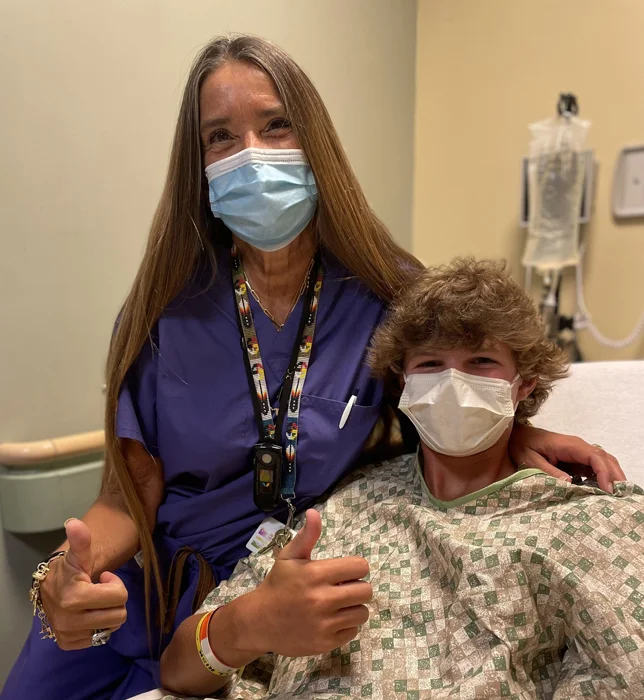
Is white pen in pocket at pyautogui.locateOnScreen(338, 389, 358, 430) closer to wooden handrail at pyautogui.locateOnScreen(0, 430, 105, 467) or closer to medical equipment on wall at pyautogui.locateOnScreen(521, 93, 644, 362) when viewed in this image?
wooden handrail at pyautogui.locateOnScreen(0, 430, 105, 467)

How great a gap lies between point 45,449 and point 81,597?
0.65 metres

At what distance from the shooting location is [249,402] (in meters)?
1.13

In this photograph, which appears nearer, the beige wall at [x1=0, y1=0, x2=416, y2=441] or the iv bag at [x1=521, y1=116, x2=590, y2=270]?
the beige wall at [x1=0, y1=0, x2=416, y2=441]

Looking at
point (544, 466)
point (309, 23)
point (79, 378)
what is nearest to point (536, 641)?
point (544, 466)

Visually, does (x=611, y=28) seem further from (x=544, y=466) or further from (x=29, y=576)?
(x=29, y=576)

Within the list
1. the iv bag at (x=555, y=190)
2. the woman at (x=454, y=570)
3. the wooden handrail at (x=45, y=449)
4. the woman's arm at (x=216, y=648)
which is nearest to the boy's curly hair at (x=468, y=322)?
the woman at (x=454, y=570)

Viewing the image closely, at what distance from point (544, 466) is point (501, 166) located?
1.45 metres

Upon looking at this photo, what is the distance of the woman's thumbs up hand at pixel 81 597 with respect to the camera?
2.83ft

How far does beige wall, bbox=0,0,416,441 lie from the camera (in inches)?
55.9

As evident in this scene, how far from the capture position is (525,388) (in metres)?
1.07

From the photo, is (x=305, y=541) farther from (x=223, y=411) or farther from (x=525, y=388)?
(x=525, y=388)

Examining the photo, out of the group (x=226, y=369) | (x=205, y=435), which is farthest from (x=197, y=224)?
(x=205, y=435)

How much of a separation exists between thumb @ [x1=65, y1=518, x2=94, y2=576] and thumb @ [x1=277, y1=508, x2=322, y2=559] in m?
0.28

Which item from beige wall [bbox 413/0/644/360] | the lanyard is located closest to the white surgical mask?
the lanyard
